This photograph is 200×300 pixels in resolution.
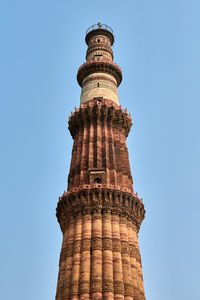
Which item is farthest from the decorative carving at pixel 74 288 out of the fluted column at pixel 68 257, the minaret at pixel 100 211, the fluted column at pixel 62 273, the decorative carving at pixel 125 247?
the decorative carving at pixel 125 247

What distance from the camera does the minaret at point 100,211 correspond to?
67.1 ft

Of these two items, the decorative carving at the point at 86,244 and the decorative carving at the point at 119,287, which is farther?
the decorative carving at the point at 86,244

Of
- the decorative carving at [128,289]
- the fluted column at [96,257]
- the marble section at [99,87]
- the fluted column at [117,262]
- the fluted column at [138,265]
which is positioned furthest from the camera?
the marble section at [99,87]

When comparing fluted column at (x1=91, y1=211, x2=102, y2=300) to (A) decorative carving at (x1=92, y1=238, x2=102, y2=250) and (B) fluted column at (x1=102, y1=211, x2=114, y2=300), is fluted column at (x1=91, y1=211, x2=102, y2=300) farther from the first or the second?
(B) fluted column at (x1=102, y1=211, x2=114, y2=300)

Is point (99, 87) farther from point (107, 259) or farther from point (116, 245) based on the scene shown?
point (107, 259)

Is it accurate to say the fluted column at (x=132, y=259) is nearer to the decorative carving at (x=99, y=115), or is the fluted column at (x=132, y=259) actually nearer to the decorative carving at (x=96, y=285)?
the decorative carving at (x=96, y=285)

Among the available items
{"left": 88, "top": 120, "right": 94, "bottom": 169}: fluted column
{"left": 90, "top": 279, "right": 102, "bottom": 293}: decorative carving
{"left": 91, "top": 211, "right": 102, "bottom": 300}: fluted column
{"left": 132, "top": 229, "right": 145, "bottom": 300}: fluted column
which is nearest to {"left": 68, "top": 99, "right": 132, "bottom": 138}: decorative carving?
{"left": 88, "top": 120, "right": 94, "bottom": 169}: fluted column

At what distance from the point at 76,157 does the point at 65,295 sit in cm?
1214

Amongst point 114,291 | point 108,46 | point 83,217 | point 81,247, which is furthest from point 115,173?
point 108,46

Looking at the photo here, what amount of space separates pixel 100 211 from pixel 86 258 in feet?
12.2

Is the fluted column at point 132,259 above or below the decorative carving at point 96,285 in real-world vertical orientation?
above

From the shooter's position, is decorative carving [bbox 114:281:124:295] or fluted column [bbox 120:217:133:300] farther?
fluted column [bbox 120:217:133:300]

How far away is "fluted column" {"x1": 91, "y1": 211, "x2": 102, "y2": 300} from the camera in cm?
1964

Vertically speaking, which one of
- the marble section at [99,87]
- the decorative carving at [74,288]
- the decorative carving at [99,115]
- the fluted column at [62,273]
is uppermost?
the marble section at [99,87]
